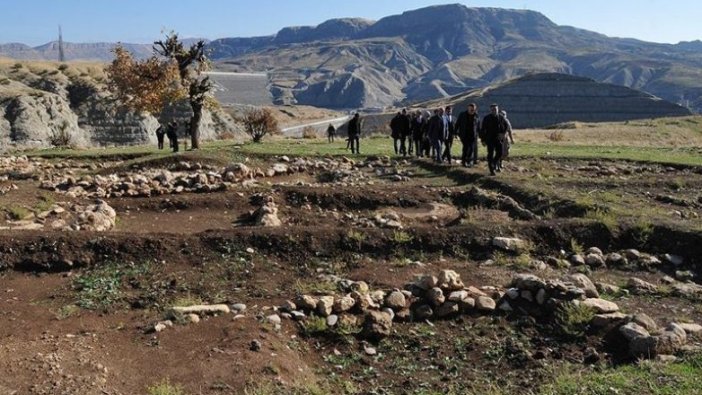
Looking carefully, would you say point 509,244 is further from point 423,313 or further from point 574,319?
point 574,319

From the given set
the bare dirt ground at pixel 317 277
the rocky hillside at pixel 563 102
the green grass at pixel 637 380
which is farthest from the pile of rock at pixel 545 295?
the rocky hillside at pixel 563 102

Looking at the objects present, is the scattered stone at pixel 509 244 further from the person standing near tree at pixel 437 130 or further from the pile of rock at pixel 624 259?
the person standing near tree at pixel 437 130

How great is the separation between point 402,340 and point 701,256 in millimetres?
6785

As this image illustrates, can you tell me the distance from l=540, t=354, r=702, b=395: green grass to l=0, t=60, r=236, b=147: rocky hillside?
167ft

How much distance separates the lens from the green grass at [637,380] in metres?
6.63

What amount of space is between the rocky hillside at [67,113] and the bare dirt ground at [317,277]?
41690 mm

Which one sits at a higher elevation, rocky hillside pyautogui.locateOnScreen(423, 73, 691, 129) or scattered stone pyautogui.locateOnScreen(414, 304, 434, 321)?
rocky hillside pyautogui.locateOnScreen(423, 73, 691, 129)

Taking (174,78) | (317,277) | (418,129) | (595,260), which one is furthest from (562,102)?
(317,277)

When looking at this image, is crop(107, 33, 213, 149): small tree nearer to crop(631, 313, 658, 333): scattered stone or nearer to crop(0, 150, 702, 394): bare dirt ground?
crop(0, 150, 702, 394): bare dirt ground

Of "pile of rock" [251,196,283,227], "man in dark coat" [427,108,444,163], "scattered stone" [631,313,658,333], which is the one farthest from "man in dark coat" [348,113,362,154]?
"scattered stone" [631,313,658,333]

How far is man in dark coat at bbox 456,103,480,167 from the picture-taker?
2125cm

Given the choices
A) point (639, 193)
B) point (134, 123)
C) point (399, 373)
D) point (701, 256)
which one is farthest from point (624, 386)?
point (134, 123)

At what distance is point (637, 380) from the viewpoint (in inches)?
271

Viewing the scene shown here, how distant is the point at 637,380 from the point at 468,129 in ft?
50.7
